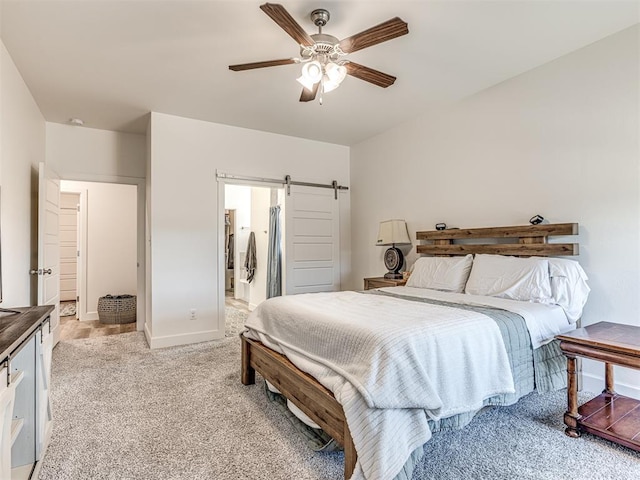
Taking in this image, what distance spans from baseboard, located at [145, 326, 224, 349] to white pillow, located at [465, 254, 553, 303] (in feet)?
9.69

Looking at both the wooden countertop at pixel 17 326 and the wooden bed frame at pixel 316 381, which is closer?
the wooden countertop at pixel 17 326

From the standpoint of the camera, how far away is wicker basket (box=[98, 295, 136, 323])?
5.08 meters

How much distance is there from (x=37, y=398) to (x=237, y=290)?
17.8 feet

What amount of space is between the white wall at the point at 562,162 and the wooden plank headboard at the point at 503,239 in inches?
5.5

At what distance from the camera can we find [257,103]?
368 centimetres

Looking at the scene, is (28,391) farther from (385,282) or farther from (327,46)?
A: (385,282)

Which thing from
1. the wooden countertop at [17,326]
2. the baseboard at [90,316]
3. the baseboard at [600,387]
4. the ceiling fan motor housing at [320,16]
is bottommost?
the baseboard at [90,316]

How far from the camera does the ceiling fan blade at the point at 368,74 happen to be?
2336mm

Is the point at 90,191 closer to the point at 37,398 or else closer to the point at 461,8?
the point at 37,398

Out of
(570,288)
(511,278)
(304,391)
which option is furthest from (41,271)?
(570,288)

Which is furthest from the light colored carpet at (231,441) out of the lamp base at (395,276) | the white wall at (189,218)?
the lamp base at (395,276)

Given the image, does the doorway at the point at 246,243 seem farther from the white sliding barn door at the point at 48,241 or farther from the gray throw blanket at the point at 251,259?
the white sliding barn door at the point at 48,241

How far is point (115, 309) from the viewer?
16.7 feet

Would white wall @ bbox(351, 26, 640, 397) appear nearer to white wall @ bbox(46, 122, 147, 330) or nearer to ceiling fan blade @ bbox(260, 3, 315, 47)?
ceiling fan blade @ bbox(260, 3, 315, 47)
